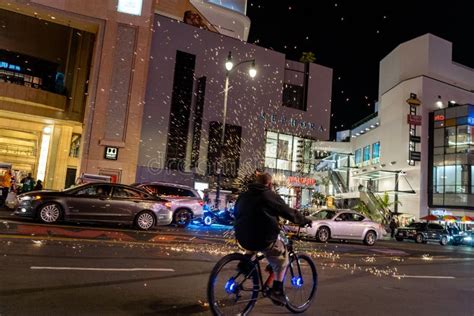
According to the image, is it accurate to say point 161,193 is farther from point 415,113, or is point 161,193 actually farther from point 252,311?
point 415,113

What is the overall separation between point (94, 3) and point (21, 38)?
823 cm

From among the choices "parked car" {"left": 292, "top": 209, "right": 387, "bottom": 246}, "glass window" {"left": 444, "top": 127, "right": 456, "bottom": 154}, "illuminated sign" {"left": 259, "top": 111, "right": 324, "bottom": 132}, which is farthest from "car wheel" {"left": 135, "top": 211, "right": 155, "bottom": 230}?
"glass window" {"left": 444, "top": 127, "right": 456, "bottom": 154}

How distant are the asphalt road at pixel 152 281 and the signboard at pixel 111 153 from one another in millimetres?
17780

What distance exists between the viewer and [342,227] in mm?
20828

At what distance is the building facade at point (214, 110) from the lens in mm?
33281

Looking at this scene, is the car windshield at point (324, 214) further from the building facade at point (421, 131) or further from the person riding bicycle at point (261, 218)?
the building facade at point (421, 131)

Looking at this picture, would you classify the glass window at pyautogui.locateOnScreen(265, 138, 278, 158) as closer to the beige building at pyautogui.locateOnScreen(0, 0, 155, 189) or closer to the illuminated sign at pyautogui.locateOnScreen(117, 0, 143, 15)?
the beige building at pyautogui.locateOnScreen(0, 0, 155, 189)

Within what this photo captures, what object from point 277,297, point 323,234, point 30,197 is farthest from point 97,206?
point 277,297

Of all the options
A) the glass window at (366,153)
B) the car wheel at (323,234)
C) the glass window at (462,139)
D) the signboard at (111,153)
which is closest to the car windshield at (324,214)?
the car wheel at (323,234)

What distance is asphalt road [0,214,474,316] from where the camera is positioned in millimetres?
5641

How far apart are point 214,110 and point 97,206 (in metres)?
20.7

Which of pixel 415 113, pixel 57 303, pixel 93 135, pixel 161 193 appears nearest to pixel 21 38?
pixel 93 135

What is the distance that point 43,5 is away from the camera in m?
30.1

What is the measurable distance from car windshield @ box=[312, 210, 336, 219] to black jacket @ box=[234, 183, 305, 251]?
632 inches
